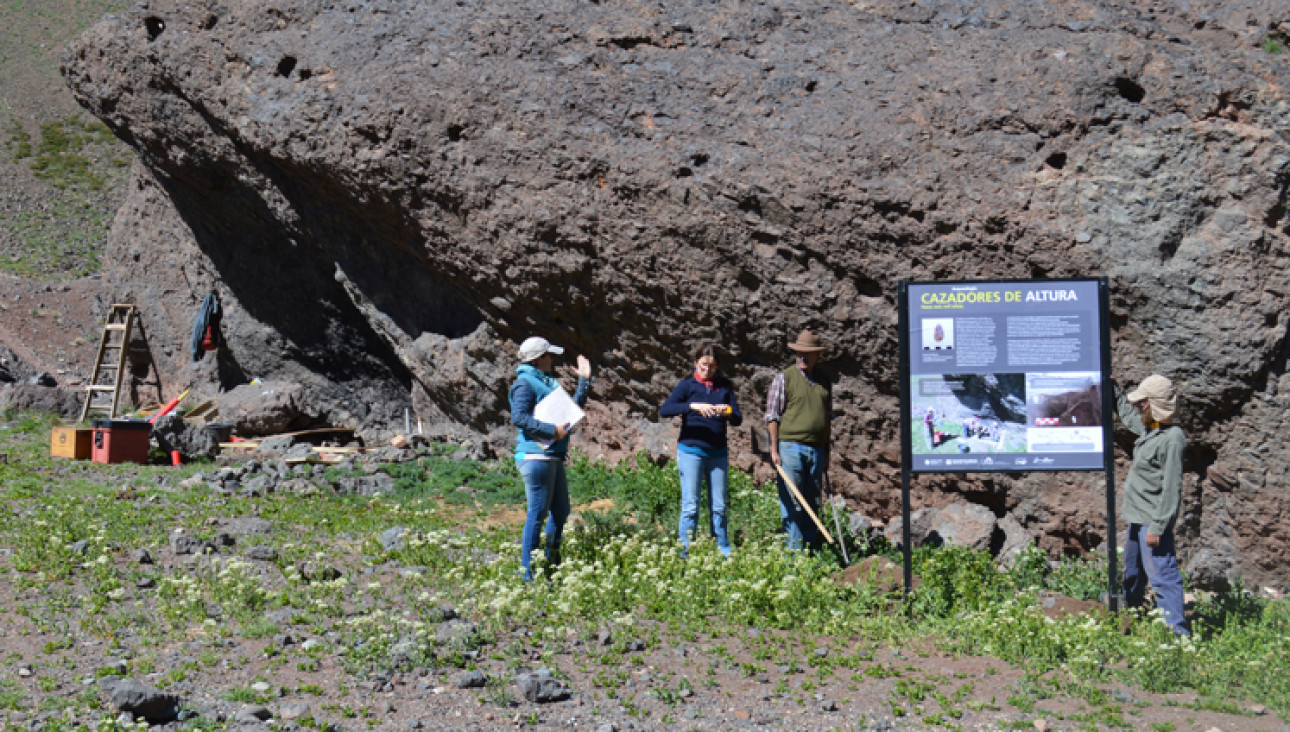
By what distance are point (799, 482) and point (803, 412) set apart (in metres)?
0.49

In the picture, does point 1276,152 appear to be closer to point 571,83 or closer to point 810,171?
point 810,171

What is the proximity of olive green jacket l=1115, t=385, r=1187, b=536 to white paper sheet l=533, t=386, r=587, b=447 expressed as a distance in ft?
10.5

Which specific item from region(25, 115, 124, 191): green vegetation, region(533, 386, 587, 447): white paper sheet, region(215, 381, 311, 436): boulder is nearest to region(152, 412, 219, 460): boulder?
region(215, 381, 311, 436): boulder

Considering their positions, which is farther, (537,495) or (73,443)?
(73,443)

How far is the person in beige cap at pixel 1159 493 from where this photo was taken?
Result: 5.43 m

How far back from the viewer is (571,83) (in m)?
8.83

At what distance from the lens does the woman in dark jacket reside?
270 inches

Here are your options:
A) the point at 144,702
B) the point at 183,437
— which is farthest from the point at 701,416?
the point at 183,437

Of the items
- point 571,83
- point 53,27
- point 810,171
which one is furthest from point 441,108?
point 53,27

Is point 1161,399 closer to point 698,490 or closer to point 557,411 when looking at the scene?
point 698,490

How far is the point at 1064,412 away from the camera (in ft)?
19.1

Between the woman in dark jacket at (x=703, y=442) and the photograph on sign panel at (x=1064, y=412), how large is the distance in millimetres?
1906

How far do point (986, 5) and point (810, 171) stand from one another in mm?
2124

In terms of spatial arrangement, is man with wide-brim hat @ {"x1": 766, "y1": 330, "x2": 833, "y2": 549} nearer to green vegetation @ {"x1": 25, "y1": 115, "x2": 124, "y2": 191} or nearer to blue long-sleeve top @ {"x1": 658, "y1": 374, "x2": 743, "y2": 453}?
blue long-sleeve top @ {"x1": 658, "y1": 374, "x2": 743, "y2": 453}
